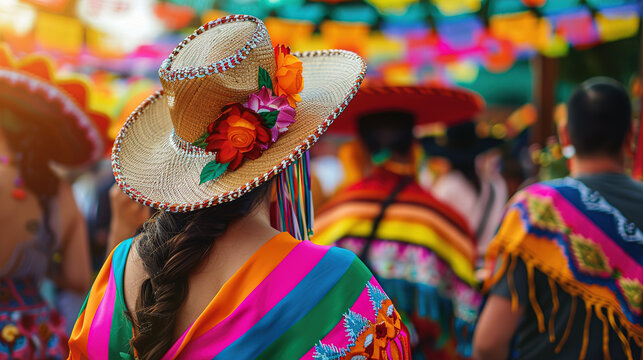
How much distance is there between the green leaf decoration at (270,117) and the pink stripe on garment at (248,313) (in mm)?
385

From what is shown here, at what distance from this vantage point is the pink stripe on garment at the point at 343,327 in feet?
4.27

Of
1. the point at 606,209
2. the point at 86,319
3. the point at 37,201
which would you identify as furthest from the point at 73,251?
the point at 606,209

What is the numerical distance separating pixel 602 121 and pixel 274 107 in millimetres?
1633

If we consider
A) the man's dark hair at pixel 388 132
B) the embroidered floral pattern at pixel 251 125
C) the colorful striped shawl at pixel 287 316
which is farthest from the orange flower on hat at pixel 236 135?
the man's dark hair at pixel 388 132

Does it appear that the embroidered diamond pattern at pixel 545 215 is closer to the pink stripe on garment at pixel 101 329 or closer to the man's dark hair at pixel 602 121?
the man's dark hair at pixel 602 121

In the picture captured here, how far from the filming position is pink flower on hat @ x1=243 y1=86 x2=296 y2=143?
1451mm

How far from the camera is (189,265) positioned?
1354 mm

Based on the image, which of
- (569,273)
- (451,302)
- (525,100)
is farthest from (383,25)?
(569,273)

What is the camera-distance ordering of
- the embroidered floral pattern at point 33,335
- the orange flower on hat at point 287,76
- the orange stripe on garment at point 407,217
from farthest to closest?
the orange stripe on garment at point 407,217 → the embroidered floral pattern at point 33,335 → the orange flower on hat at point 287,76

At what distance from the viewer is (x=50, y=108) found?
287 cm

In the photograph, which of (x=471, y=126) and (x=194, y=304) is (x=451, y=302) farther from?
(x=471, y=126)

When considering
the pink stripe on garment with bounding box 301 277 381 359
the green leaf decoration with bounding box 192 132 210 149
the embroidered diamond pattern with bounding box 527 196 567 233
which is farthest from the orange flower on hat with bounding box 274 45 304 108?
the embroidered diamond pattern with bounding box 527 196 567 233

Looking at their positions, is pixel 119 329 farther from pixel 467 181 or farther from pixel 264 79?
pixel 467 181

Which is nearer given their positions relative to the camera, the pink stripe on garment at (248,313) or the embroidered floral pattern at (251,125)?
the pink stripe on garment at (248,313)
